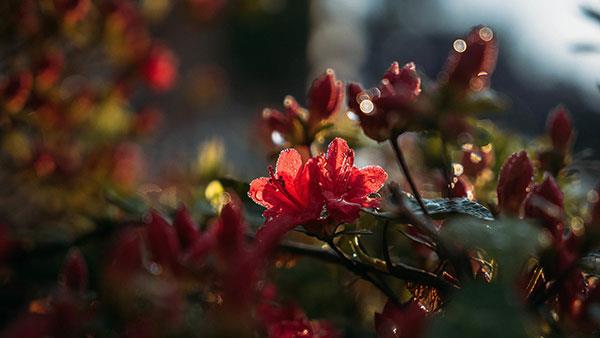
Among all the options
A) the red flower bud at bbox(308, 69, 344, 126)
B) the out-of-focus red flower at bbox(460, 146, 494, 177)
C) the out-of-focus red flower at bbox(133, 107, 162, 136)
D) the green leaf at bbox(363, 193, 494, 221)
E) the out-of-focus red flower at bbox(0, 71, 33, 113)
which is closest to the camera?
the green leaf at bbox(363, 193, 494, 221)

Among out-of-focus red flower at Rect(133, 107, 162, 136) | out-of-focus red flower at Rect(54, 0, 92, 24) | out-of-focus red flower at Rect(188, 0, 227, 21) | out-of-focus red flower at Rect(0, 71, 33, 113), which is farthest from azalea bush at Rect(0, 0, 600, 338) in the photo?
out-of-focus red flower at Rect(188, 0, 227, 21)

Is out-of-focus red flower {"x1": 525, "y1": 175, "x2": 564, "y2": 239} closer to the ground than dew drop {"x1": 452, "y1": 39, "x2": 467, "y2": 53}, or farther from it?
closer to the ground

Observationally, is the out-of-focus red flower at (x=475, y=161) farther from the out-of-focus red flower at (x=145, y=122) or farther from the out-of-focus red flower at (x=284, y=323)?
the out-of-focus red flower at (x=145, y=122)

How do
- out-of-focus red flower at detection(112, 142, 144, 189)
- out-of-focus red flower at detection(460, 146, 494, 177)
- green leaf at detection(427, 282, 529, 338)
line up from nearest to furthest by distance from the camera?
green leaf at detection(427, 282, 529, 338) → out-of-focus red flower at detection(460, 146, 494, 177) → out-of-focus red flower at detection(112, 142, 144, 189)

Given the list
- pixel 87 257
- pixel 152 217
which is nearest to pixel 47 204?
pixel 87 257

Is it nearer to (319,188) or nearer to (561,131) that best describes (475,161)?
(561,131)

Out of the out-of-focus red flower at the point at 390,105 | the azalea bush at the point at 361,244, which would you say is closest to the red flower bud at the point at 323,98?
the azalea bush at the point at 361,244

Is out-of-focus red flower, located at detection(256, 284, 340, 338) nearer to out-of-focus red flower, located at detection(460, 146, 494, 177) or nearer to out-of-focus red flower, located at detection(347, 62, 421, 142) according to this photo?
out-of-focus red flower, located at detection(347, 62, 421, 142)

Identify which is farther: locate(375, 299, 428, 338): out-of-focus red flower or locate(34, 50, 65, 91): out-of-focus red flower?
locate(34, 50, 65, 91): out-of-focus red flower

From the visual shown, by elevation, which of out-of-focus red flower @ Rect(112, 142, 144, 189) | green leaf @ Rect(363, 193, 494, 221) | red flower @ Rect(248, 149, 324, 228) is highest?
green leaf @ Rect(363, 193, 494, 221)
